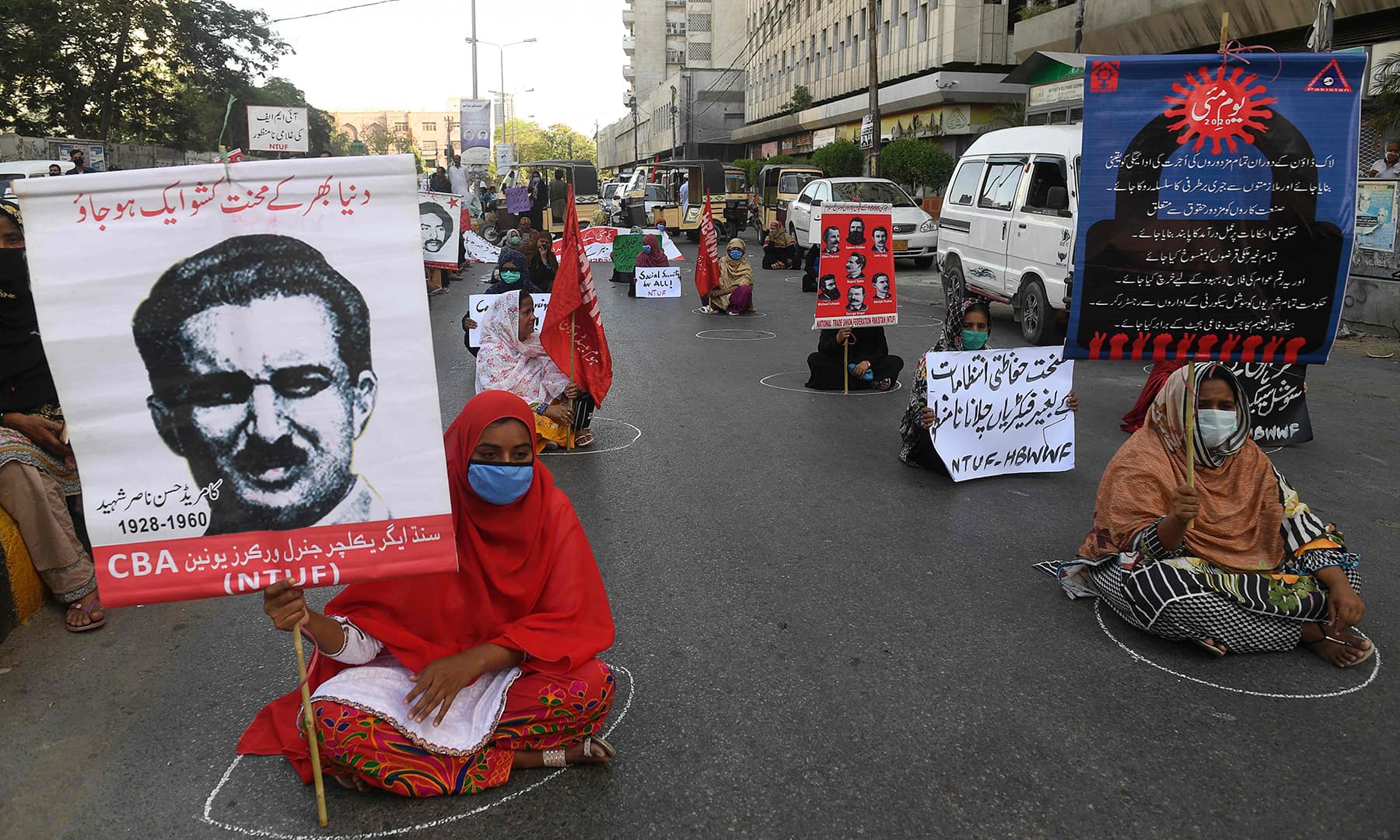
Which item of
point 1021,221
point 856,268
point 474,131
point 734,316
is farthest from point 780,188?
point 856,268

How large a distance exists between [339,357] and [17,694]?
7.14 ft

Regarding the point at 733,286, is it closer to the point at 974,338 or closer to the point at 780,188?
the point at 974,338

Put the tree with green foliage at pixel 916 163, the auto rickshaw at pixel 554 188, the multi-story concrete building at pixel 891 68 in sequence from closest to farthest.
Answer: the tree with green foliage at pixel 916 163, the auto rickshaw at pixel 554 188, the multi-story concrete building at pixel 891 68

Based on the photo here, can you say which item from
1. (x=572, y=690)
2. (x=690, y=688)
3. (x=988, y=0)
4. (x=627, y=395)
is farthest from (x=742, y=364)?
(x=988, y=0)

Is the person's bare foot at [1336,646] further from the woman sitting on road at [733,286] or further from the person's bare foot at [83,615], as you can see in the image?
the woman sitting on road at [733,286]

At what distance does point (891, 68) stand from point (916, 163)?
502 inches

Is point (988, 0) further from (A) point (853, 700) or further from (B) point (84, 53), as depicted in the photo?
(A) point (853, 700)

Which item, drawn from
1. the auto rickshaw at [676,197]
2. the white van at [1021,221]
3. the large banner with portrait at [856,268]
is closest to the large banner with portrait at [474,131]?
the auto rickshaw at [676,197]

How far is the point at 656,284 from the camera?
16672 mm

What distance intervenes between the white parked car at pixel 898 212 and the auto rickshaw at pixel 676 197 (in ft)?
27.3

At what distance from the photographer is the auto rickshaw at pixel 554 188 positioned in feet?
91.7

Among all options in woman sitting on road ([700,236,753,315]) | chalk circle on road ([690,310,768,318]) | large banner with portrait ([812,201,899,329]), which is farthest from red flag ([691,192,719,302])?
large banner with portrait ([812,201,899,329])

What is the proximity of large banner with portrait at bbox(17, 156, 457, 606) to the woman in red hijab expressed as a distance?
1.21 ft

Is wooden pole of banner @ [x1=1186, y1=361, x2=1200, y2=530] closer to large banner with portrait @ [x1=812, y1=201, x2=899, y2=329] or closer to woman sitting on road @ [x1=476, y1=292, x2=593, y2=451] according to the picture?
woman sitting on road @ [x1=476, y1=292, x2=593, y2=451]
